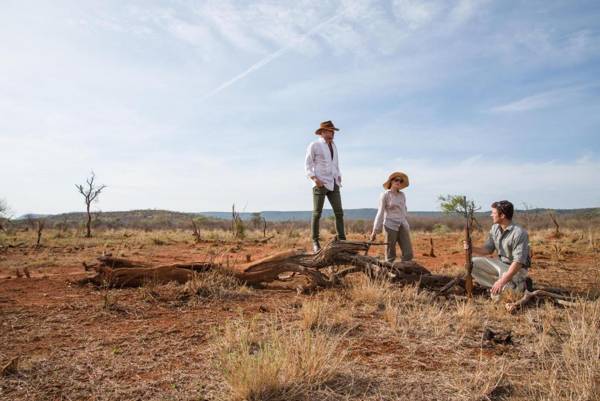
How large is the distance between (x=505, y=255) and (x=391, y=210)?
1710 mm

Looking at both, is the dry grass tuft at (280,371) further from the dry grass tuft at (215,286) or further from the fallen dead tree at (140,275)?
the fallen dead tree at (140,275)

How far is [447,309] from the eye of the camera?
16.7ft

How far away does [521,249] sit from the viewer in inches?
198

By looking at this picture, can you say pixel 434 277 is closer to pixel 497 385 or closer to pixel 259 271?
pixel 259 271

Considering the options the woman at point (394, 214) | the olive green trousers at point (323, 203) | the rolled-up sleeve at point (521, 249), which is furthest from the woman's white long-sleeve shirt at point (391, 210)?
the rolled-up sleeve at point (521, 249)

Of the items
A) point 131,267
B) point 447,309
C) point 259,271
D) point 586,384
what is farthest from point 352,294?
point 131,267

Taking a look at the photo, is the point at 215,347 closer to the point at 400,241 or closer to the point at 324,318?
the point at 324,318

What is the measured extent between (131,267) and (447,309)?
4595 millimetres

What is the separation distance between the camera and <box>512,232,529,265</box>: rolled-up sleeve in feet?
16.4

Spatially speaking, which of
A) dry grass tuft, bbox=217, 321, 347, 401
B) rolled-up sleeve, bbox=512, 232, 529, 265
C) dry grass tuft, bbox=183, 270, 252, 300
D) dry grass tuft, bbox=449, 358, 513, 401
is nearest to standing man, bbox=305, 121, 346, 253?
dry grass tuft, bbox=183, 270, 252, 300

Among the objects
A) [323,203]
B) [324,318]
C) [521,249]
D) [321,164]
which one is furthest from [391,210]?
[324,318]

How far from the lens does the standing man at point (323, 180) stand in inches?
Result: 252

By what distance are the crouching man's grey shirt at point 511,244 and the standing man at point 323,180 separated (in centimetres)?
210

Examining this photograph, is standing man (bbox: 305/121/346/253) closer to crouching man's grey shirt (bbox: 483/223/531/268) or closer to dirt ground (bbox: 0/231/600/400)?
dirt ground (bbox: 0/231/600/400)
